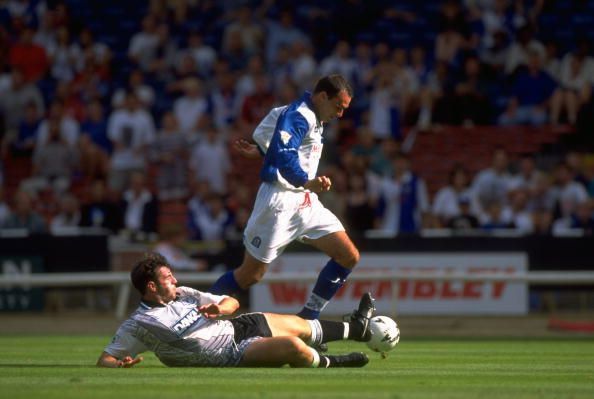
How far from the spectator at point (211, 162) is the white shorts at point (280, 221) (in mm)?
10847

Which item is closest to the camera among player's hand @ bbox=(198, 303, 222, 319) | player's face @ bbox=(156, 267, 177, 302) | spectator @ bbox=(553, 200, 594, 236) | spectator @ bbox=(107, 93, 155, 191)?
player's hand @ bbox=(198, 303, 222, 319)

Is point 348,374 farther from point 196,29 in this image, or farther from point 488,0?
point 196,29

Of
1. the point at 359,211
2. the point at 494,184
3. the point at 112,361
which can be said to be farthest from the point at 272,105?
the point at 112,361

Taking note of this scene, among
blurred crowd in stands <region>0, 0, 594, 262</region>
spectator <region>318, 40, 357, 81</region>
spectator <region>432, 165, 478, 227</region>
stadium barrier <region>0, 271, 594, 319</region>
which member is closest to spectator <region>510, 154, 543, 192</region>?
blurred crowd in stands <region>0, 0, 594, 262</region>

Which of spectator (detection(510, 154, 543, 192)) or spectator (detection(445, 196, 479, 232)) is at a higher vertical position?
spectator (detection(510, 154, 543, 192))

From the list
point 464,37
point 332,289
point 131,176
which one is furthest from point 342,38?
point 332,289

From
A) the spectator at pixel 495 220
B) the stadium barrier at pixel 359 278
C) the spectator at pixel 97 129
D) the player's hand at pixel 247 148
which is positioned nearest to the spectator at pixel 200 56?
the spectator at pixel 97 129

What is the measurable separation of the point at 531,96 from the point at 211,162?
5.61 metres

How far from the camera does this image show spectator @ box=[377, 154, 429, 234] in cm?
2109

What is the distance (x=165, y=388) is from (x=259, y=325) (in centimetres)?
168

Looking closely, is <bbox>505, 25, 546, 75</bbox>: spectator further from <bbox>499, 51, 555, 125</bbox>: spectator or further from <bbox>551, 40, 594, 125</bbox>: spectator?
<bbox>551, 40, 594, 125</bbox>: spectator

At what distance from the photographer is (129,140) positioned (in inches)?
925

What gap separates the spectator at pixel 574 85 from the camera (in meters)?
22.3

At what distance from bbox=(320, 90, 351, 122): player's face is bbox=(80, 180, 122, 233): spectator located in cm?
1058
